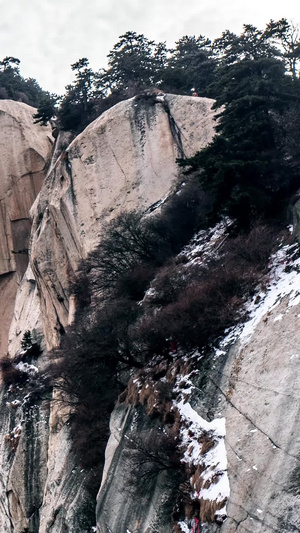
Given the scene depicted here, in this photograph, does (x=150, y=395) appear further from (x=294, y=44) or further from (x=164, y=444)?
(x=294, y=44)

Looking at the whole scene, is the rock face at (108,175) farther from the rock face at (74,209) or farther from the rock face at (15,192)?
the rock face at (15,192)

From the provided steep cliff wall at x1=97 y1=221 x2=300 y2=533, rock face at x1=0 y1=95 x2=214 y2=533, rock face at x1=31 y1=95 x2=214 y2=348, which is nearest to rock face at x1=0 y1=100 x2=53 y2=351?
rock face at x1=0 y1=95 x2=214 y2=533

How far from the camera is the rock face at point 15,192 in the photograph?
52250 millimetres

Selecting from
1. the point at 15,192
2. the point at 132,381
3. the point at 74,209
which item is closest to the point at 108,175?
the point at 74,209

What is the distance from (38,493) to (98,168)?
1594 centimetres

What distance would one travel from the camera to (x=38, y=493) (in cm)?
3312

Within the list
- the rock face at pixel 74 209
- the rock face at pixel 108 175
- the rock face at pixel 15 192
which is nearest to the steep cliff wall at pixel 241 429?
the rock face at pixel 74 209

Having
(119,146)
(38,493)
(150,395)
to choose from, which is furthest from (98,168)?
(150,395)

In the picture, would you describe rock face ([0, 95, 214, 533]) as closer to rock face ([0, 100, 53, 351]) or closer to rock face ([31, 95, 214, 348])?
→ rock face ([31, 95, 214, 348])

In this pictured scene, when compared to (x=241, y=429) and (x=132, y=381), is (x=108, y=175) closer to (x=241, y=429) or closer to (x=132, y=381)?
(x=132, y=381)

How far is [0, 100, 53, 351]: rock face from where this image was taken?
171 ft

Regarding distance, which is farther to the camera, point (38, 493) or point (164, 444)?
point (38, 493)

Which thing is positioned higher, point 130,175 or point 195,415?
point 130,175

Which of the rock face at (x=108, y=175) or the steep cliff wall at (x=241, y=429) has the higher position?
the rock face at (x=108, y=175)
